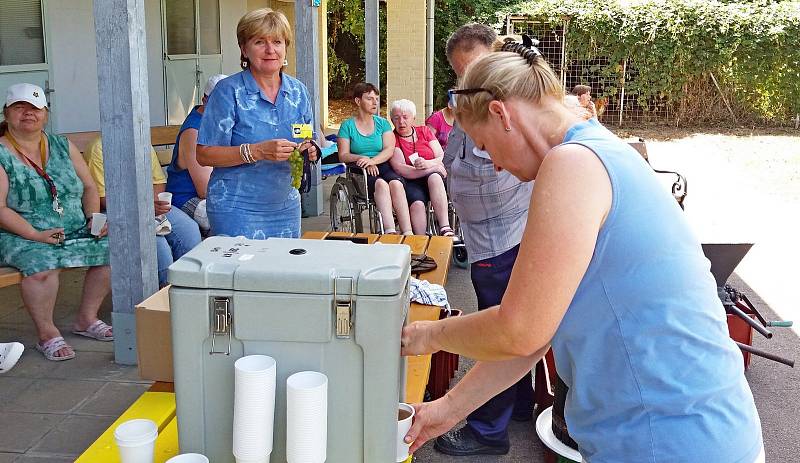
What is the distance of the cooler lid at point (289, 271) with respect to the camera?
57.9 inches

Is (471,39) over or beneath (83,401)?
over

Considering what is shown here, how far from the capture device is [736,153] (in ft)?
44.4

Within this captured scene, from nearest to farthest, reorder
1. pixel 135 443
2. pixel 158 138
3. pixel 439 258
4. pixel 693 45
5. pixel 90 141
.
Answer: pixel 135 443
pixel 439 258
pixel 90 141
pixel 158 138
pixel 693 45

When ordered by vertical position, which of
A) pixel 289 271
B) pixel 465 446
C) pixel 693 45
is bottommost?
pixel 465 446

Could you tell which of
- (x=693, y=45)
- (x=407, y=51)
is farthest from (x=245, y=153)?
(x=693, y=45)

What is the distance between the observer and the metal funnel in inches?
153

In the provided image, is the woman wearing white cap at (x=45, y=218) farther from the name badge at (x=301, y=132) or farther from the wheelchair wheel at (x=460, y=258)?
the wheelchair wheel at (x=460, y=258)

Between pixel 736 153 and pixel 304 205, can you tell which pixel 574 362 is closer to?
pixel 304 205

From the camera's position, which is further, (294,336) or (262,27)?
(262,27)

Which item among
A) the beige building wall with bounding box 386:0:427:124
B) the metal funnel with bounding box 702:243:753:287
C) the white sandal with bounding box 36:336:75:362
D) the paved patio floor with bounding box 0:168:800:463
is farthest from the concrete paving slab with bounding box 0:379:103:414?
the beige building wall with bounding box 386:0:427:124

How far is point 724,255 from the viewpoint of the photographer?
3.96m

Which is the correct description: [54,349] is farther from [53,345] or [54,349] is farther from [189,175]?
[189,175]

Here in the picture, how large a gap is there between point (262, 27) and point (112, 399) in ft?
5.62

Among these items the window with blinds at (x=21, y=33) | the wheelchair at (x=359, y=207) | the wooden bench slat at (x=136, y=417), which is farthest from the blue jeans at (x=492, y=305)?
the window with blinds at (x=21, y=33)
